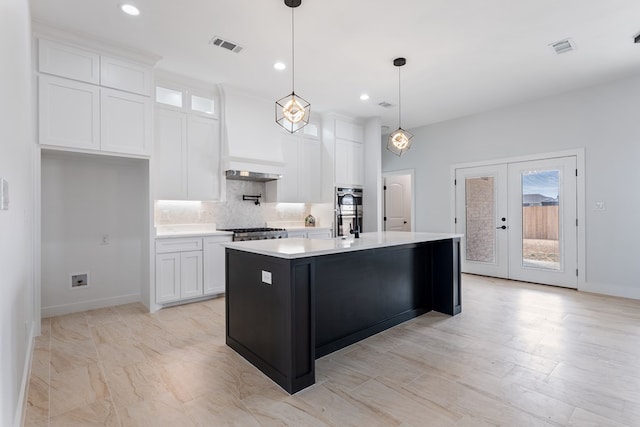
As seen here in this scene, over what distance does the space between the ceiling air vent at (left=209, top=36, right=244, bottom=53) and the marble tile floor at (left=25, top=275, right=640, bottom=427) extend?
3181 millimetres

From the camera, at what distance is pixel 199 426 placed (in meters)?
1.86

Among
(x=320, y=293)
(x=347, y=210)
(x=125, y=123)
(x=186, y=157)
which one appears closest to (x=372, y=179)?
(x=347, y=210)

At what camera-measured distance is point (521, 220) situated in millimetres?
5508

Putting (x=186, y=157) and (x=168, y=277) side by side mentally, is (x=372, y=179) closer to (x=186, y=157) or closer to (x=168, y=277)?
(x=186, y=157)

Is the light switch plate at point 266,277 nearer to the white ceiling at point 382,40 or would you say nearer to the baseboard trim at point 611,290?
the white ceiling at point 382,40

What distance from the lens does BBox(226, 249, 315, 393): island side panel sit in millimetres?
2221

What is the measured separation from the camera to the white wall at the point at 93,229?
12.4 feet

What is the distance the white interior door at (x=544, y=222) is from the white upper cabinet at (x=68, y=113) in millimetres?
6332

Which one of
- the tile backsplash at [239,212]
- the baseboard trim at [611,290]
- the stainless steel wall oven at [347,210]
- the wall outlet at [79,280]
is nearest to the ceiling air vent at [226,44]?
the tile backsplash at [239,212]

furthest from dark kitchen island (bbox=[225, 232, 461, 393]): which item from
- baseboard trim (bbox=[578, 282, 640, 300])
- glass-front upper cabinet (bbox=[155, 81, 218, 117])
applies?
glass-front upper cabinet (bbox=[155, 81, 218, 117])

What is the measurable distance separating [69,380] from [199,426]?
1273 millimetres

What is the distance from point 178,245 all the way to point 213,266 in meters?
0.58

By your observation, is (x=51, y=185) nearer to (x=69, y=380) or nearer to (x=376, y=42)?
(x=69, y=380)

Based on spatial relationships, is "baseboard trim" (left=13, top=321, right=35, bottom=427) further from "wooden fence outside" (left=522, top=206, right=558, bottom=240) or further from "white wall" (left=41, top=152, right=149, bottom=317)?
"wooden fence outside" (left=522, top=206, right=558, bottom=240)
